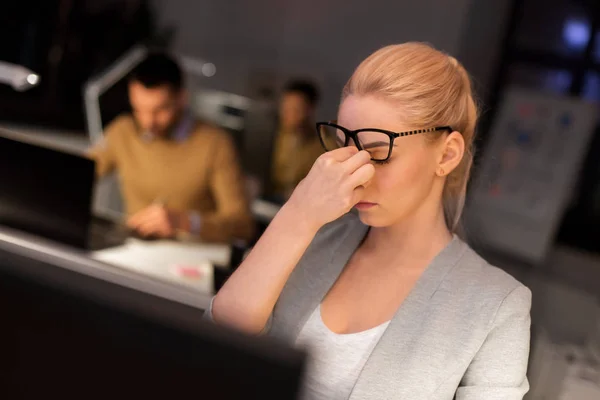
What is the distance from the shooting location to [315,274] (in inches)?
47.4

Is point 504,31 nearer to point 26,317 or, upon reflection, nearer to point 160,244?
point 160,244

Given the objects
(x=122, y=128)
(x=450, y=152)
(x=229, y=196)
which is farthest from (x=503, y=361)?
(x=122, y=128)

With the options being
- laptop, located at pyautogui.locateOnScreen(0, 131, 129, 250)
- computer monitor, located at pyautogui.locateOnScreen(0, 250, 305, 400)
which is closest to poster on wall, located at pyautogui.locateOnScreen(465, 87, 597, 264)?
laptop, located at pyautogui.locateOnScreen(0, 131, 129, 250)

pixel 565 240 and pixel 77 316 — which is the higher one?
pixel 77 316

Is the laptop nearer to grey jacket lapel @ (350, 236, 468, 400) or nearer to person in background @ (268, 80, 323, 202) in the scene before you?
grey jacket lapel @ (350, 236, 468, 400)

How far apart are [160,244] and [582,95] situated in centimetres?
333

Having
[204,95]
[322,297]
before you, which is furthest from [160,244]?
[204,95]

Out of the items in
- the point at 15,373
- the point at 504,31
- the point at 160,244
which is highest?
the point at 504,31

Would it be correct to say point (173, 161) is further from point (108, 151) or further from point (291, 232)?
point (291, 232)

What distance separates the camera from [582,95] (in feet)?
15.0

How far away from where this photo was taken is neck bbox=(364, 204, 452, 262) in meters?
1.17

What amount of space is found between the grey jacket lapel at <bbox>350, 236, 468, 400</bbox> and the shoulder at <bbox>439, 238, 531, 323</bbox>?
0.02 m

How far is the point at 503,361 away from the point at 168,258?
154cm

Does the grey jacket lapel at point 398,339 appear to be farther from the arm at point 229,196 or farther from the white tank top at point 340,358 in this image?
the arm at point 229,196
